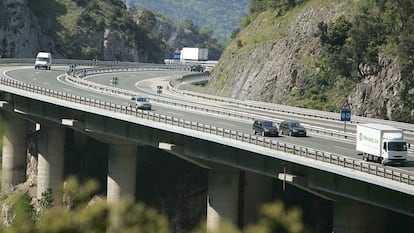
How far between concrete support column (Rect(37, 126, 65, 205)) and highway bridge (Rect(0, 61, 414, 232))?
92mm

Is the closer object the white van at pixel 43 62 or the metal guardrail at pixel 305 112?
the metal guardrail at pixel 305 112

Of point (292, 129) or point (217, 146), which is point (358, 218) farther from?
point (292, 129)

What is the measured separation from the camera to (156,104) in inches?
3324

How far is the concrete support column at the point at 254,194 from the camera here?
209ft

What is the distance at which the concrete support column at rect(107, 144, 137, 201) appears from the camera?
7206 centimetres

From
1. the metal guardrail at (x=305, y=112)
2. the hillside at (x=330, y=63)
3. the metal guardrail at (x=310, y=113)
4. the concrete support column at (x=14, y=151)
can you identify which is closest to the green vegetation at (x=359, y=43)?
the hillside at (x=330, y=63)

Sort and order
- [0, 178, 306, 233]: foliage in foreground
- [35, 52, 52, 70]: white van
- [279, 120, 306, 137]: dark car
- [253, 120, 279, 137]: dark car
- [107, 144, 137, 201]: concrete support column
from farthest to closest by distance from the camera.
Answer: [35, 52, 52, 70]: white van < [107, 144, 137, 201]: concrete support column < [279, 120, 306, 137]: dark car < [253, 120, 279, 137]: dark car < [0, 178, 306, 233]: foliage in foreground

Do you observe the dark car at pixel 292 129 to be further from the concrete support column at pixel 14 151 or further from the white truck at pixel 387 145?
the concrete support column at pixel 14 151

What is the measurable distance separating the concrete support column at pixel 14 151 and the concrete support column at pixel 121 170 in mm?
18953

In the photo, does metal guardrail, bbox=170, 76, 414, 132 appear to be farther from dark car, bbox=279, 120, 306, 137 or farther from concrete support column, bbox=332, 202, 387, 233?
concrete support column, bbox=332, 202, 387, 233

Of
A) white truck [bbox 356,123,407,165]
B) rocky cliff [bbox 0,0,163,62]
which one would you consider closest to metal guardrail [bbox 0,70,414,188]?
white truck [bbox 356,123,407,165]

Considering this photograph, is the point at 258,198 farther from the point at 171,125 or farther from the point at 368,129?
the point at 368,129

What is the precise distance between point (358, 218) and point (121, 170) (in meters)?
29.5

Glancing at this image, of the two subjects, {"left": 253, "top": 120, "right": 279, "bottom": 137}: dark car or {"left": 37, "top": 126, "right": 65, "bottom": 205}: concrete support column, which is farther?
{"left": 37, "top": 126, "right": 65, "bottom": 205}: concrete support column
